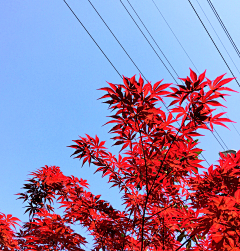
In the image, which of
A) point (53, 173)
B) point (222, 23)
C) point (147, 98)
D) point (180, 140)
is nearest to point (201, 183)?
point (180, 140)

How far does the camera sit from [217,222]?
5.68 feet

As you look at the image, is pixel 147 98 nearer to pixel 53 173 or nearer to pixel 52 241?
pixel 52 241

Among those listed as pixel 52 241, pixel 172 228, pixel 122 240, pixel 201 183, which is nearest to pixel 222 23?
pixel 201 183

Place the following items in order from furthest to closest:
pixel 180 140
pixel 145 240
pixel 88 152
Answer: pixel 145 240 → pixel 88 152 → pixel 180 140

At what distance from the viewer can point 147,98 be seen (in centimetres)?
208

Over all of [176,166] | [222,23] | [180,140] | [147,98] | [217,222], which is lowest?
[217,222]

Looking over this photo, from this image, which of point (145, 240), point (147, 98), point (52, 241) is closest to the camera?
point (147, 98)

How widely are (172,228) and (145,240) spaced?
44cm

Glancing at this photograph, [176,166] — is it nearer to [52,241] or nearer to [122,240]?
[122,240]

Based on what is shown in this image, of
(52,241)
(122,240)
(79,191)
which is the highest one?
(79,191)

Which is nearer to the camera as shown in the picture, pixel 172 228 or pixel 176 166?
pixel 176 166

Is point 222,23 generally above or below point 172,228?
above

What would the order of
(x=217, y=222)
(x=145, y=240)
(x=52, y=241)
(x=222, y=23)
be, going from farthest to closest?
(x=222, y=23), (x=145, y=240), (x=52, y=241), (x=217, y=222)

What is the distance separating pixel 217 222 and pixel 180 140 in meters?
0.85
